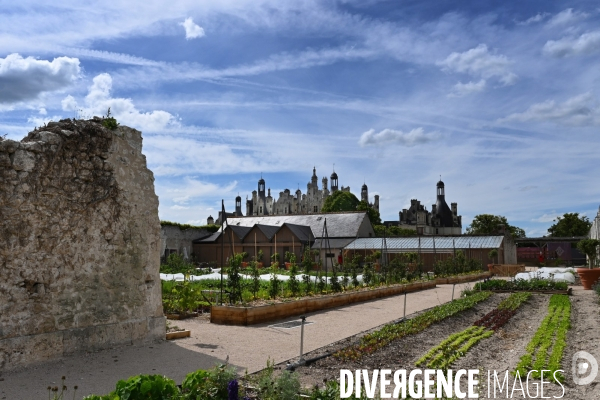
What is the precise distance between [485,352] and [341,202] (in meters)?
65.9

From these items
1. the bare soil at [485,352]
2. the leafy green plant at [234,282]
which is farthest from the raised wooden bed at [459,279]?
the leafy green plant at [234,282]

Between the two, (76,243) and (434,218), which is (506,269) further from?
(434,218)

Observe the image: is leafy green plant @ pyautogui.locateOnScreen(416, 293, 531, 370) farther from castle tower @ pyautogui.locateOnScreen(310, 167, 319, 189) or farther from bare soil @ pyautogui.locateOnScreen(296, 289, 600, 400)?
castle tower @ pyautogui.locateOnScreen(310, 167, 319, 189)

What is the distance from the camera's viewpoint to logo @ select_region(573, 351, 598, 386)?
26.0ft

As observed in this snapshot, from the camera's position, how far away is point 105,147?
9.69m

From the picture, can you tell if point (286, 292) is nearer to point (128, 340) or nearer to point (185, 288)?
point (185, 288)

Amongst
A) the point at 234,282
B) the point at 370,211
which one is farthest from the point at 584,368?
the point at 370,211

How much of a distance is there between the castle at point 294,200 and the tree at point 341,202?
2542 cm

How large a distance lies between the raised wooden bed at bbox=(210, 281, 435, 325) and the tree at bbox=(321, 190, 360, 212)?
55369mm

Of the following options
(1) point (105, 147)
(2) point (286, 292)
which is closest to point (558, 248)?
(2) point (286, 292)

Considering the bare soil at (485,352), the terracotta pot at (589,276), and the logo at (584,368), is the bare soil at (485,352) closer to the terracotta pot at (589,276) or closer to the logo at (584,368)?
the logo at (584,368)

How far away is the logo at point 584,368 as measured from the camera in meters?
7.93

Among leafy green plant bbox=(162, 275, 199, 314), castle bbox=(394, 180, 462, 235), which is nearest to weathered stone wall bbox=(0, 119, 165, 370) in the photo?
leafy green plant bbox=(162, 275, 199, 314)

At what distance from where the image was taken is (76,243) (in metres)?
8.97
